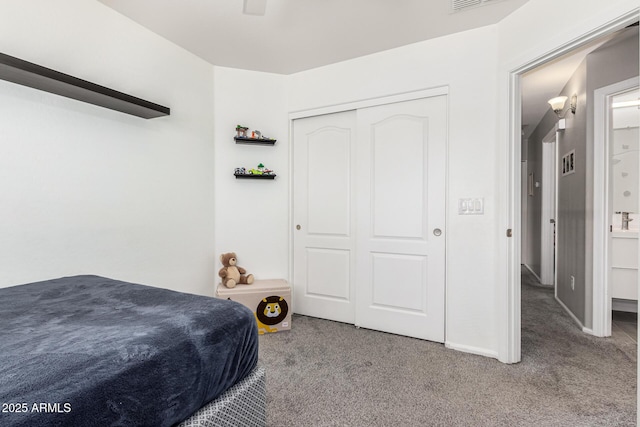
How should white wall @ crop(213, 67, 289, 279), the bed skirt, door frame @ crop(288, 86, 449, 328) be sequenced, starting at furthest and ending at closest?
1. white wall @ crop(213, 67, 289, 279)
2. door frame @ crop(288, 86, 449, 328)
3. the bed skirt

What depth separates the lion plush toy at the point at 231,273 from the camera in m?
2.92

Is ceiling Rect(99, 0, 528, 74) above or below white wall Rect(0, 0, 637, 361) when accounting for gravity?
above

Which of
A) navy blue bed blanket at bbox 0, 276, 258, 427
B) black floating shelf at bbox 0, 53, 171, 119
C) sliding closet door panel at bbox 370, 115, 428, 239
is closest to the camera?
navy blue bed blanket at bbox 0, 276, 258, 427

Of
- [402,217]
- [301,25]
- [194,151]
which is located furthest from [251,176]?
[402,217]

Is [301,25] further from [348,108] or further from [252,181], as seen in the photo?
[252,181]

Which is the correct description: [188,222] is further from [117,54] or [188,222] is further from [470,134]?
[470,134]

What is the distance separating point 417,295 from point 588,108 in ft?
7.61

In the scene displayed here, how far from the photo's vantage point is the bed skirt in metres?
1.00

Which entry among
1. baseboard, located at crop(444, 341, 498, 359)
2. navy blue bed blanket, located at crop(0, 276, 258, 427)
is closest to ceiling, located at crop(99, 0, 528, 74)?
navy blue bed blanket, located at crop(0, 276, 258, 427)

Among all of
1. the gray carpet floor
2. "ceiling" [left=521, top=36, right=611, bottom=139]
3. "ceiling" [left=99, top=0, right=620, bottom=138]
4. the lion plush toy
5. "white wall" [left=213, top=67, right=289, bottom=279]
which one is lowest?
→ the gray carpet floor

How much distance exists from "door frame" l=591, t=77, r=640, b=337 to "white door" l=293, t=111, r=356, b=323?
209 centimetres

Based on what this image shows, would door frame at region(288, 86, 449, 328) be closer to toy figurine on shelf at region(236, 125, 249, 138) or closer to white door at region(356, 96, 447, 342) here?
white door at region(356, 96, 447, 342)

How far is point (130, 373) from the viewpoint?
812 mm

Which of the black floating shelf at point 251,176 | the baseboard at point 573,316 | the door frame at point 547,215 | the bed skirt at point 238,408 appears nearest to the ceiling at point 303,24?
the black floating shelf at point 251,176
